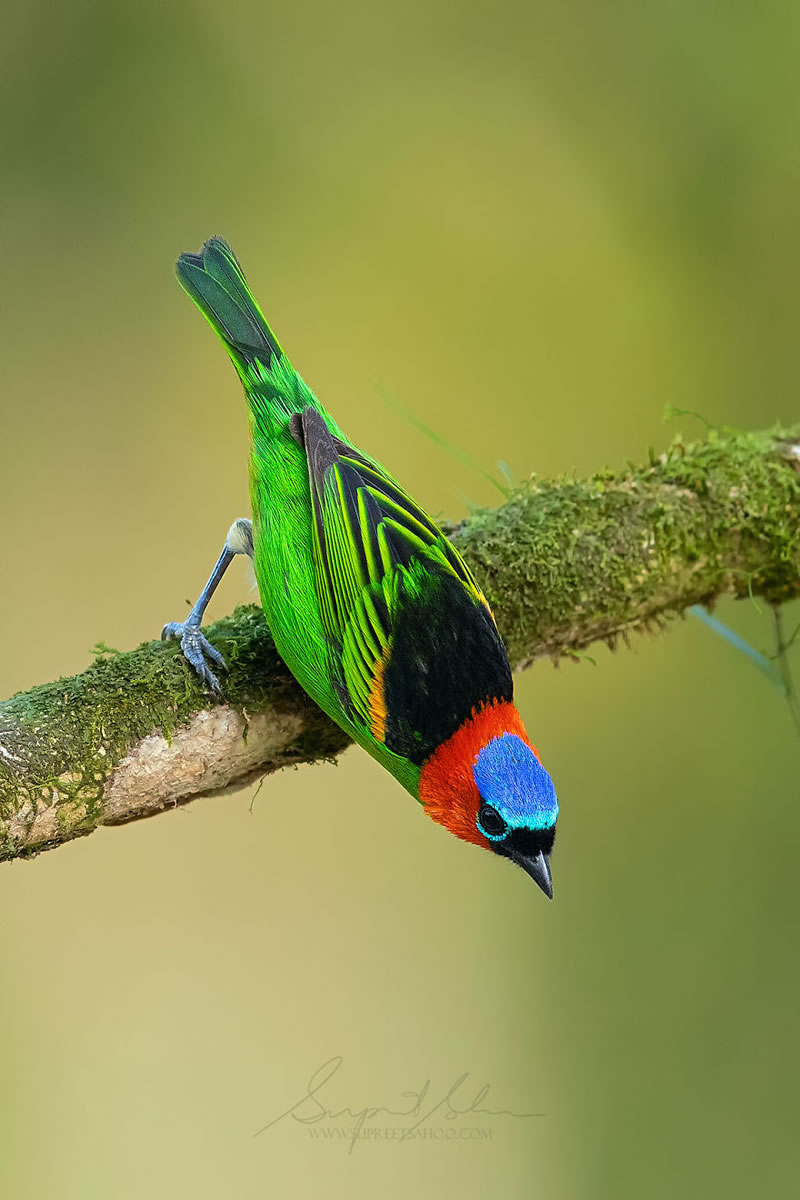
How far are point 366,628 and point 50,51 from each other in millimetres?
4013

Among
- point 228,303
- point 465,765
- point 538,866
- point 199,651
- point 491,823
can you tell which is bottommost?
point 538,866

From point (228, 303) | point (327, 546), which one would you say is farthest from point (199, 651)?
point (228, 303)

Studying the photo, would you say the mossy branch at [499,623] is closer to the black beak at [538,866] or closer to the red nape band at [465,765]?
the red nape band at [465,765]

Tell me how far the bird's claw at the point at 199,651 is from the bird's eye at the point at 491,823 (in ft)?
2.26

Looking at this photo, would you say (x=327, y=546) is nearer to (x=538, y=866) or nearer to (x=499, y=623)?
(x=499, y=623)

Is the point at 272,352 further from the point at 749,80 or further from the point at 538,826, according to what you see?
the point at 749,80

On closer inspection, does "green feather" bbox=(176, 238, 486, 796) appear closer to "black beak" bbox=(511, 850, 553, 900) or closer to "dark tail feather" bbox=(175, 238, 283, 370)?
"dark tail feather" bbox=(175, 238, 283, 370)

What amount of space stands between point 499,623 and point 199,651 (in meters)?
0.84

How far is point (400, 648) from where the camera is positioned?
2.62m

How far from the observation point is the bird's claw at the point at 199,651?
8.38 ft

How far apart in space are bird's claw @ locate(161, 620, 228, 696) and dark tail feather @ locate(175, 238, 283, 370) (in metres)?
0.98

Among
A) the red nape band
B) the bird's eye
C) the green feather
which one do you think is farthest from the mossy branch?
the bird's eye

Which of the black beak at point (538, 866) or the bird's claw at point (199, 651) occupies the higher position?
the bird's claw at point (199, 651)

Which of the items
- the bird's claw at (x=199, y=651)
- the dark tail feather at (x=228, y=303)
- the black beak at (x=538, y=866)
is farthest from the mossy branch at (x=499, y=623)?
the dark tail feather at (x=228, y=303)
